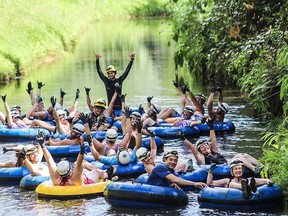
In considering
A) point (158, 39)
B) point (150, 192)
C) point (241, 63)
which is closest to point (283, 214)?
point (150, 192)

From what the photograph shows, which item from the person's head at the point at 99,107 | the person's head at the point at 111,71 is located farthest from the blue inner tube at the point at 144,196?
the person's head at the point at 111,71

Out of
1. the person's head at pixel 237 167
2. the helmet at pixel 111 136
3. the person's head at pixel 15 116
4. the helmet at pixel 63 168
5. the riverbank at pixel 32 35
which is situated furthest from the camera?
the riverbank at pixel 32 35

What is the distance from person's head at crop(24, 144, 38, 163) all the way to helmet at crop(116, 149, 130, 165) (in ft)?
5.48

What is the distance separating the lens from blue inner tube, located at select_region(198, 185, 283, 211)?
43.0ft

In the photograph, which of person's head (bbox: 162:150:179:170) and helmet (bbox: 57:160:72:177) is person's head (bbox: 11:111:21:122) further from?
person's head (bbox: 162:150:179:170)

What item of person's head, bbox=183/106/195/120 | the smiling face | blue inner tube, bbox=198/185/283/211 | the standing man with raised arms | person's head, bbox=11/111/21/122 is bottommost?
blue inner tube, bbox=198/185/283/211

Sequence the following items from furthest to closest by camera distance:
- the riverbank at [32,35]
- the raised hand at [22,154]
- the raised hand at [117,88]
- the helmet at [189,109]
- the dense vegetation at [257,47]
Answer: the riverbank at [32,35] < the raised hand at [117,88] < the helmet at [189,109] < the dense vegetation at [257,47] < the raised hand at [22,154]

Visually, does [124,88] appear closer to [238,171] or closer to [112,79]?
[112,79]

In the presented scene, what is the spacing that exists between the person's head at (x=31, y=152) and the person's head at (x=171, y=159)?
2842 mm

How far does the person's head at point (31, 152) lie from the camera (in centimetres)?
1545

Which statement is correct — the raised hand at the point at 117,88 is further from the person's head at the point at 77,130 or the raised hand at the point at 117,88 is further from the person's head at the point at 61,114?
the person's head at the point at 77,130

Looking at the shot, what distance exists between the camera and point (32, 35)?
41.4 metres

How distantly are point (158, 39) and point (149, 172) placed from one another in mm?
Result: 38156

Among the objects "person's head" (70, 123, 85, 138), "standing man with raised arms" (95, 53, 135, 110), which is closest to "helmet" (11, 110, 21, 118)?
"standing man with raised arms" (95, 53, 135, 110)
